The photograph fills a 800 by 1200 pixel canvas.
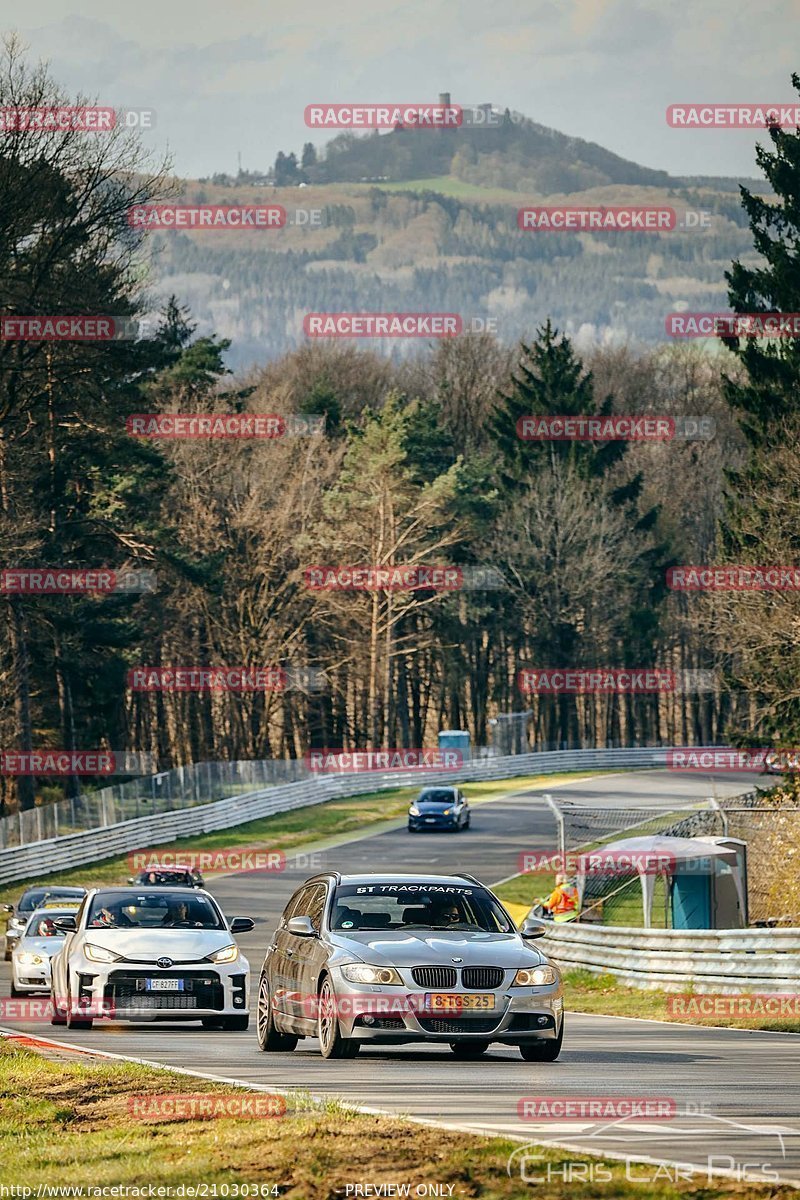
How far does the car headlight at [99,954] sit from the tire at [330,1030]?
392cm

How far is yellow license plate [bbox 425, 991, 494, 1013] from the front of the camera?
13.9 m

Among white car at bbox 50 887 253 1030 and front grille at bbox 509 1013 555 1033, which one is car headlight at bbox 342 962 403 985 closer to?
front grille at bbox 509 1013 555 1033

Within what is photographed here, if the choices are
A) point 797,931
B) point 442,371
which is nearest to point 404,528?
point 442,371

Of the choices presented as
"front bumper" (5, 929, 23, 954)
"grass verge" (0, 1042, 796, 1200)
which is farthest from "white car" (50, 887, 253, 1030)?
"front bumper" (5, 929, 23, 954)

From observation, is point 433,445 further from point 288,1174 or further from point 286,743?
point 288,1174

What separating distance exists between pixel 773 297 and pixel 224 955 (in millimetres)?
37748

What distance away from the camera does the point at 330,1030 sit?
47.0 ft

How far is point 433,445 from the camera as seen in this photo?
312ft

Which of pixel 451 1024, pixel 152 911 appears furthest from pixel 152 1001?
pixel 451 1024

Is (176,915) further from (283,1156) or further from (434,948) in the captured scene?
(283,1156)

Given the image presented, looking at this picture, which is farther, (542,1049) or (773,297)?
(773,297)

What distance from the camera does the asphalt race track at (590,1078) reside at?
962cm

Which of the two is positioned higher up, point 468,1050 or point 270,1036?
point 270,1036

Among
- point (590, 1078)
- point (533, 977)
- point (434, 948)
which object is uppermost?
point (434, 948)
